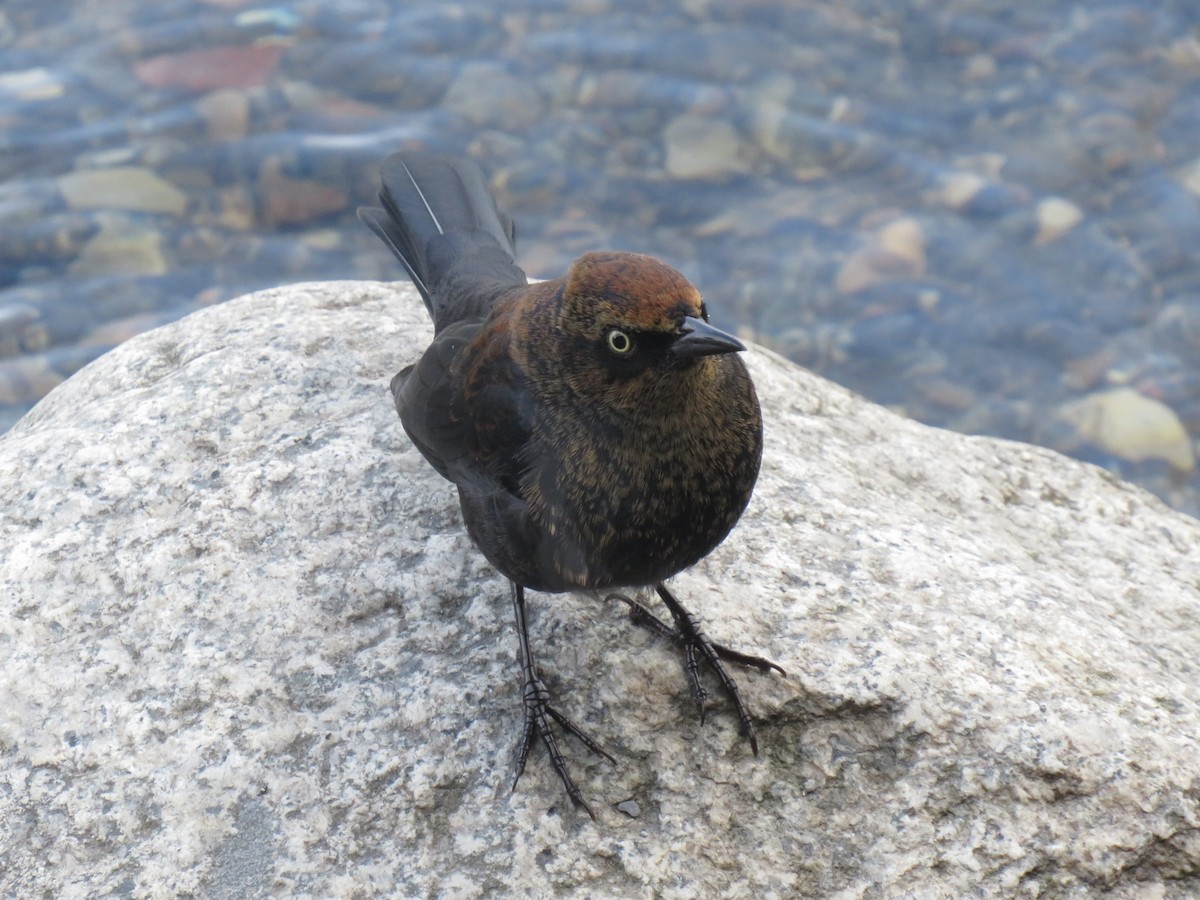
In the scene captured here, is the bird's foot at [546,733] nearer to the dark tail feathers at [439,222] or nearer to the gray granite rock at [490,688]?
the gray granite rock at [490,688]

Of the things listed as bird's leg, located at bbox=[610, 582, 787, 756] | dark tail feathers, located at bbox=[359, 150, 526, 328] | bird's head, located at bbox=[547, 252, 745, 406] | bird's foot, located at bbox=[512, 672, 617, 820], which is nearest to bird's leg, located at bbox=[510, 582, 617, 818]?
bird's foot, located at bbox=[512, 672, 617, 820]

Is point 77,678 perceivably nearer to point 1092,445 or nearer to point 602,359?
point 602,359

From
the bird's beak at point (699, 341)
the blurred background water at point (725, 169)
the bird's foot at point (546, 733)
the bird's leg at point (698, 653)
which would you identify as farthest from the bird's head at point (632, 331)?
the blurred background water at point (725, 169)

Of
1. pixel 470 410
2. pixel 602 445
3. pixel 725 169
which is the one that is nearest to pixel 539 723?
pixel 602 445

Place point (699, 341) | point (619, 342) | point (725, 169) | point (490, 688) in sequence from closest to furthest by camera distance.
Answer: point (699, 341)
point (619, 342)
point (490, 688)
point (725, 169)

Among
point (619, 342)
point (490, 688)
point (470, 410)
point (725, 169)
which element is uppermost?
point (619, 342)

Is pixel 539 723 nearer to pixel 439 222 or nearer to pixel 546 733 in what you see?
pixel 546 733

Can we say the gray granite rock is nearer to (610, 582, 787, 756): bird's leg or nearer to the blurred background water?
(610, 582, 787, 756): bird's leg
